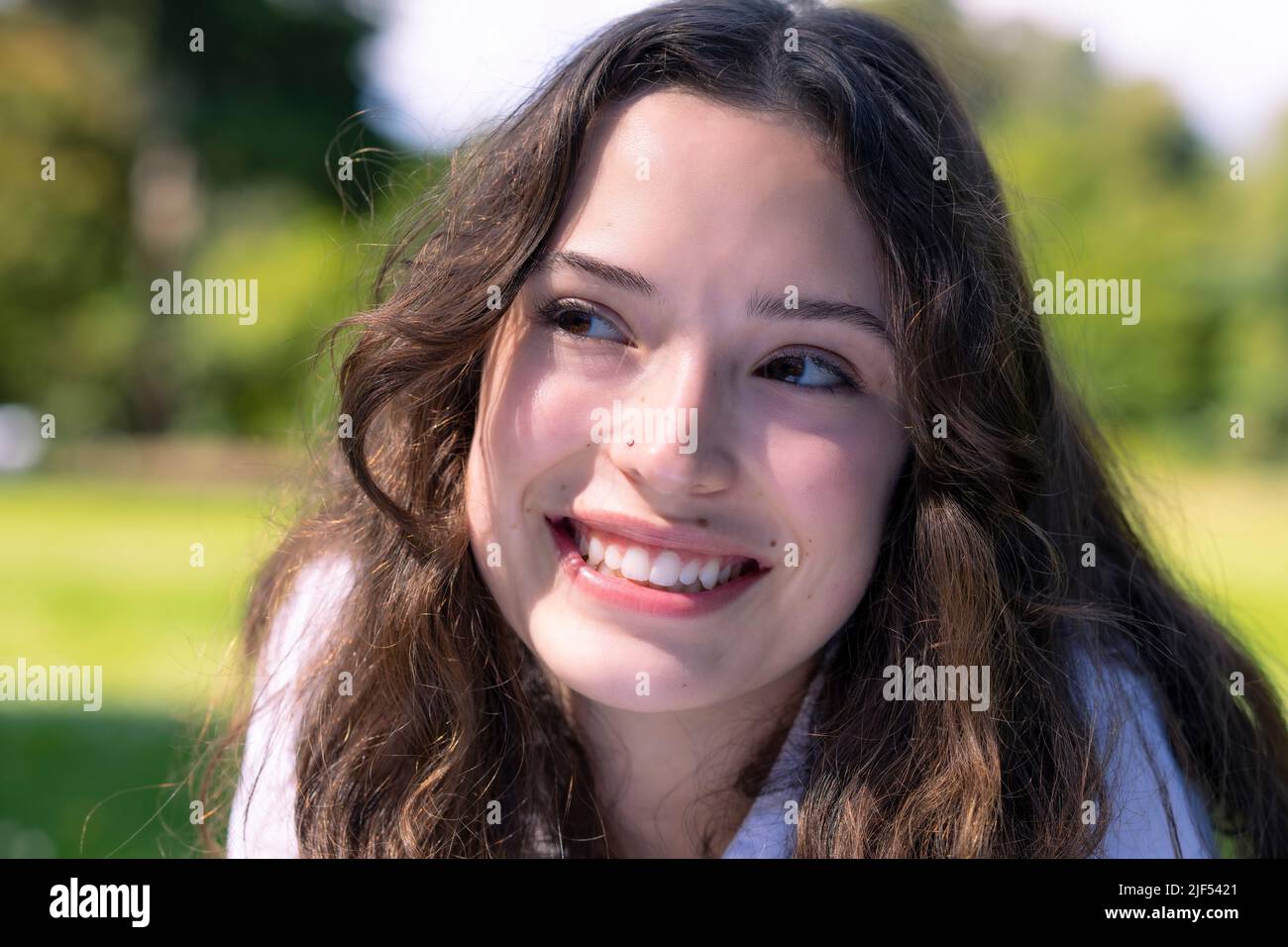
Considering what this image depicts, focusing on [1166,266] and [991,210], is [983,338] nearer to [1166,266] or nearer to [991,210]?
[991,210]

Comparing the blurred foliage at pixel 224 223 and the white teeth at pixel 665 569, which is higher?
the blurred foliage at pixel 224 223

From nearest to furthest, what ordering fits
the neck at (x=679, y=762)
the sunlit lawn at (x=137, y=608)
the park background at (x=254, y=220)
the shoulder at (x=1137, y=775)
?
the shoulder at (x=1137, y=775)
the neck at (x=679, y=762)
the sunlit lawn at (x=137, y=608)
the park background at (x=254, y=220)

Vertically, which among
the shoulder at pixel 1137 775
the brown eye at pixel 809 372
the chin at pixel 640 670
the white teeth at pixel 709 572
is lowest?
the shoulder at pixel 1137 775

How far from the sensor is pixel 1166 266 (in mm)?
26750

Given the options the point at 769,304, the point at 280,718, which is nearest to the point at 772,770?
the point at 769,304

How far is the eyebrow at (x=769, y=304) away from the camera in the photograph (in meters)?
1.95

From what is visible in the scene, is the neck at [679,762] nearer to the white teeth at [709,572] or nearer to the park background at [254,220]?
the white teeth at [709,572]

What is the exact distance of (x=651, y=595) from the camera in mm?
2072

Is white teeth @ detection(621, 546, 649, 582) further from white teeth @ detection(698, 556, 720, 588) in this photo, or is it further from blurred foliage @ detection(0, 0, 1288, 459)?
blurred foliage @ detection(0, 0, 1288, 459)

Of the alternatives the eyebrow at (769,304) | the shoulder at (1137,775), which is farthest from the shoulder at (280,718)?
the shoulder at (1137,775)

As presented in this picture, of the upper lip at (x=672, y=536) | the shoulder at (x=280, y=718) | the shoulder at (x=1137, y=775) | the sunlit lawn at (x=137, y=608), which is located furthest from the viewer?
the sunlit lawn at (x=137, y=608)

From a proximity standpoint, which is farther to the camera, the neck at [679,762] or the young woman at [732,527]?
the neck at [679,762]

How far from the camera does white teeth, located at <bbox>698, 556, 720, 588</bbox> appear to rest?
210cm

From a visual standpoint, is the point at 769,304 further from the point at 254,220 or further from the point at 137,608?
the point at 254,220
